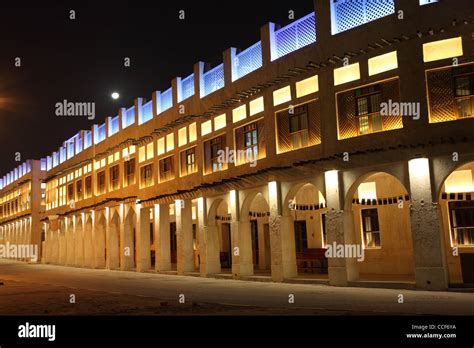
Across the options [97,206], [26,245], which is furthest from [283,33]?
[26,245]

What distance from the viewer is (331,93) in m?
19.9

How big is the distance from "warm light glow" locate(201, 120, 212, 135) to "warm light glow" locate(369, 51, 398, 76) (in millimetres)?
10720

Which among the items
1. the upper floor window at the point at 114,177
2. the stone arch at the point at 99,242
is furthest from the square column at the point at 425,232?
the stone arch at the point at 99,242

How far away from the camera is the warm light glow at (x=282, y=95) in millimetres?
22122

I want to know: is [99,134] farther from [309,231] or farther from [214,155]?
[309,231]

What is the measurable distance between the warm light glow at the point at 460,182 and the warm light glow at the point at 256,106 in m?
8.44

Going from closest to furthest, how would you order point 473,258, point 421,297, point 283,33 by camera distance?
point 421,297, point 473,258, point 283,33

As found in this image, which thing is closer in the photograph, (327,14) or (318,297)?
(318,297)

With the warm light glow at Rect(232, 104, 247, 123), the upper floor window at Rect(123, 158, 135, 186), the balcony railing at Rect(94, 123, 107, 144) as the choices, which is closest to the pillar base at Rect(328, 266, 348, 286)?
the warm light glow at Rect(232, 104, 247, 123)

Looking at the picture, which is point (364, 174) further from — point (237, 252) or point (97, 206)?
point (97, 206)

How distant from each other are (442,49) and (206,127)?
13618 mm

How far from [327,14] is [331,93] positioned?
3.10 m

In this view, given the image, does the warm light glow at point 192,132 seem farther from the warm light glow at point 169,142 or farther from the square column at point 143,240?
the square column at point 143,240

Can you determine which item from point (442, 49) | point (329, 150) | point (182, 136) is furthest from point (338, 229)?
point (182, 136)
